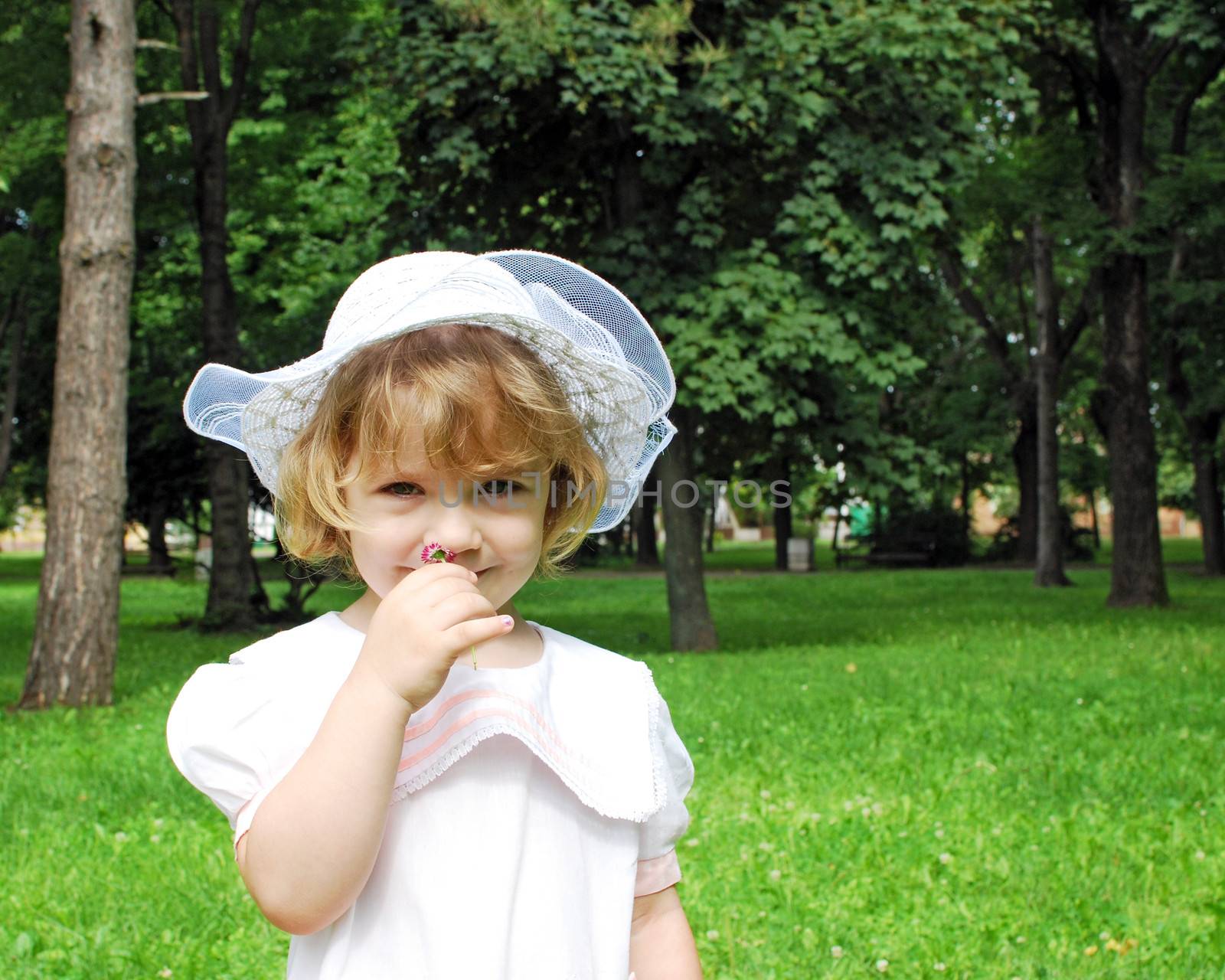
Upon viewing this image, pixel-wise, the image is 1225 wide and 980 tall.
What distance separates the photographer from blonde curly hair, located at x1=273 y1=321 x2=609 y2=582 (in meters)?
1.53

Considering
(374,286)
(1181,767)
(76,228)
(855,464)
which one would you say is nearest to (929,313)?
(855,464)

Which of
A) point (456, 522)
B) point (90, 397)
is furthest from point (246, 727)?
point (90, 397)

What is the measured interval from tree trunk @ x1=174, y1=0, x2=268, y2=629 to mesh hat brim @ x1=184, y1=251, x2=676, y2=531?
42.3ft

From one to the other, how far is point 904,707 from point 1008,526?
92.0ft

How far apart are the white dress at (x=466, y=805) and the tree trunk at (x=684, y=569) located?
10.2 meters

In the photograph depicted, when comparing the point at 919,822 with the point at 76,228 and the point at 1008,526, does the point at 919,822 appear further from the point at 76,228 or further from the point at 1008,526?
the point at 1008,526

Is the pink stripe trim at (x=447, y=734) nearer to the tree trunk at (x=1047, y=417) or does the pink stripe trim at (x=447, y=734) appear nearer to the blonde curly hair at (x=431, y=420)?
the blonde curly hair at (x=431, y=420)

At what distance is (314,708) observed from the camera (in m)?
1.52

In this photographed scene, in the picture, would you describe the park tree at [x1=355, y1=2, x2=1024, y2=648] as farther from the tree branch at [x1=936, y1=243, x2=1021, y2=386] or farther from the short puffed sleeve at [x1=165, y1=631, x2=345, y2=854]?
the tree branch at [x1=936, y1=243, x2=1021, y2=386]

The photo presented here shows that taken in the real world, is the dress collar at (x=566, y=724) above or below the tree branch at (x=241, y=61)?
below

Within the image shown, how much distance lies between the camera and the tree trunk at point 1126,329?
15.8 metres

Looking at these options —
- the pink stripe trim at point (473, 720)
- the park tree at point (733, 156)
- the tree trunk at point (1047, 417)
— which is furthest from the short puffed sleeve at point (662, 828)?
the tree trunk at point (1047, 417)

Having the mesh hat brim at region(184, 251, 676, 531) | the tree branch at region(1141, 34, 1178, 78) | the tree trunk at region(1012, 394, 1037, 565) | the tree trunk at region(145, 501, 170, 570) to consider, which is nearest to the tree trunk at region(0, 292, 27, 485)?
the tree trunk at region(145, 501, 170, 570)

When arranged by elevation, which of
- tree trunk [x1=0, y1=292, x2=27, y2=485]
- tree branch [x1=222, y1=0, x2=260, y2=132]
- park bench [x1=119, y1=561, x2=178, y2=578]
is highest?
tree branch [x1=222, y1=0, x2=260, y2=132]
